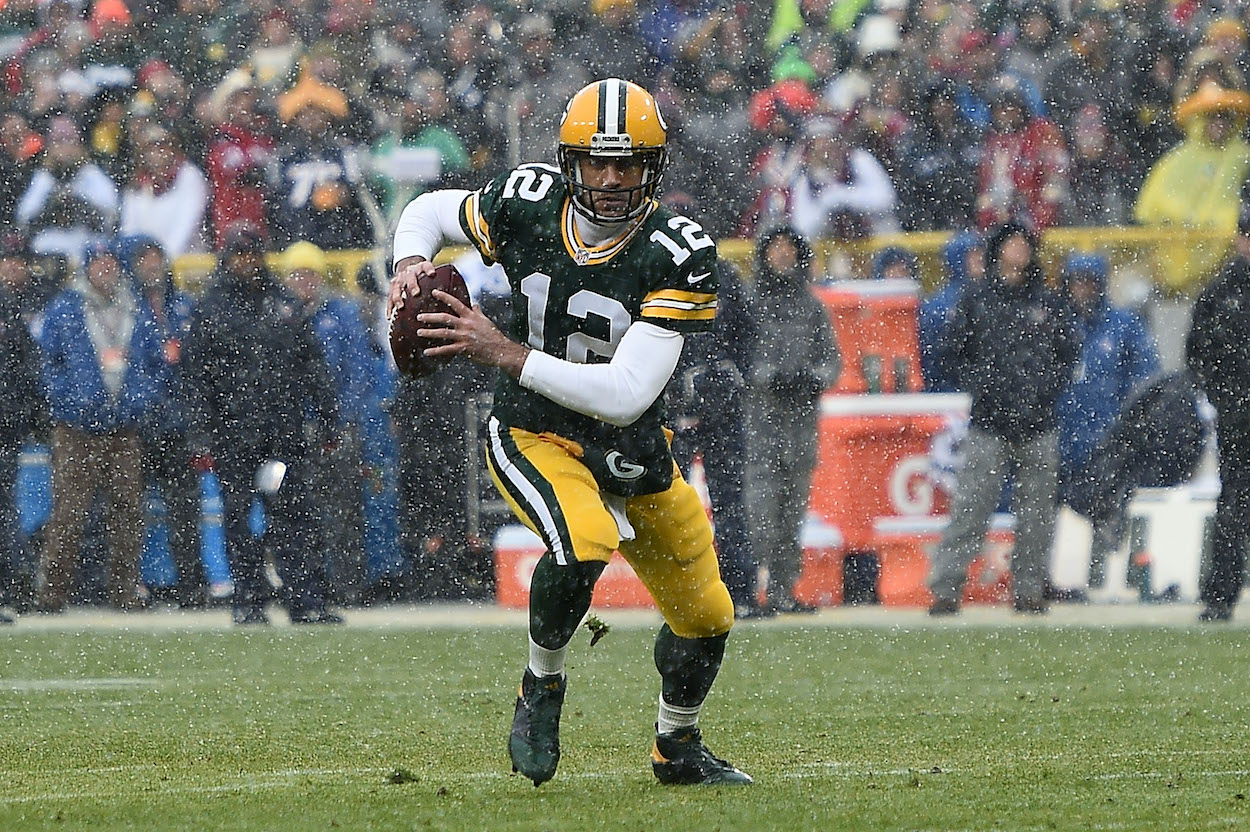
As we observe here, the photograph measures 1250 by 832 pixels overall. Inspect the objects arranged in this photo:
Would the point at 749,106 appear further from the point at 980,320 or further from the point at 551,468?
the point at 551,468

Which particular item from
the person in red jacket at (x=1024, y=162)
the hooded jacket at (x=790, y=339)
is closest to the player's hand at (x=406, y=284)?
the hooded jacket at (x=790, y=339)

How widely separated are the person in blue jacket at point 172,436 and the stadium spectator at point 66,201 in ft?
1.82

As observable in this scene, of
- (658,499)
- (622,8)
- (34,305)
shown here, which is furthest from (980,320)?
(658,499)

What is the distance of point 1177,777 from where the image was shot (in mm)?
5289

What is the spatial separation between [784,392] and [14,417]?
12.4 feet

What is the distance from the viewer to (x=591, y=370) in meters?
4.73

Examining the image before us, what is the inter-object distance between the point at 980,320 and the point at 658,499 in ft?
17.2

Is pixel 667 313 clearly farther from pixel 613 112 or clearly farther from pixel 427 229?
pixel 427 229

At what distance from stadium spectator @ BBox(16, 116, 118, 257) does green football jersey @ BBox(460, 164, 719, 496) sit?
614 centimetres

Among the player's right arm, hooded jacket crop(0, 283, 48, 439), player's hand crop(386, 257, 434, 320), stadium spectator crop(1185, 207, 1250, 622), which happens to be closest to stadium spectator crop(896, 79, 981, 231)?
stadium spectator crop(1185, 207, 1250, 622)

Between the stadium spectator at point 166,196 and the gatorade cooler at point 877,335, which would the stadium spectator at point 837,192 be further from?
the stadium spectator at point 166,196

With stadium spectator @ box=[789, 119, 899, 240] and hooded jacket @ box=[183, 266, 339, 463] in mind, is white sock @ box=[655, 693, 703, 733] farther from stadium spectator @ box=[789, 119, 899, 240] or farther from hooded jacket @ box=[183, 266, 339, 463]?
stadium spectator @ box=[789, 119, 899, 240]

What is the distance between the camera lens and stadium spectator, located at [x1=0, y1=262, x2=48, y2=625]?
10.2 m

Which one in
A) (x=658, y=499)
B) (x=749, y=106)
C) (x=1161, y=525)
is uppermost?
(x=749, y=106)
